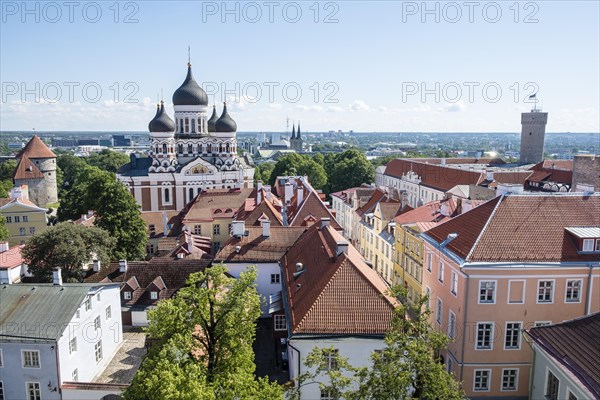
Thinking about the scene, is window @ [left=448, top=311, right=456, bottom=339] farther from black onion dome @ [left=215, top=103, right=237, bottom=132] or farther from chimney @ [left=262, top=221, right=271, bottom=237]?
black onion dome @ [left=215, top=103, right=237, bottom=132]

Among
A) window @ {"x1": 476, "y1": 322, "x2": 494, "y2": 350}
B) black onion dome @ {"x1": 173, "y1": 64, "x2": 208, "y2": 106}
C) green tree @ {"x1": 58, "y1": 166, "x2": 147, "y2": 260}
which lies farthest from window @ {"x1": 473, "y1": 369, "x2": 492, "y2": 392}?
black onion dome @ {"x1": 173, "y1": 64, "x2": 208, "y2": 106}

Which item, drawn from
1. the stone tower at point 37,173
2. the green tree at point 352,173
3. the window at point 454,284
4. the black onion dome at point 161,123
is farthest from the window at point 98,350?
the stone tower at point 37,173

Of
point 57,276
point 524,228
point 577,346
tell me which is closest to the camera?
point 577,346

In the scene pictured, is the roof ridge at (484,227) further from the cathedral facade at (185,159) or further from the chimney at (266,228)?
the cathedral facade at (185,159)

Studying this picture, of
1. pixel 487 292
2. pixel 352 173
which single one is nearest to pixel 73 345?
pixel 487 292

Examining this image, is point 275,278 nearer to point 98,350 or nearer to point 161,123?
point 98,350

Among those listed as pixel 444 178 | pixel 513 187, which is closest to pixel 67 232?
pixel 513 187
